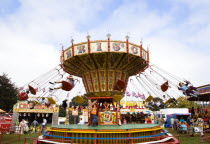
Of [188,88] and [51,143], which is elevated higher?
[188,88]

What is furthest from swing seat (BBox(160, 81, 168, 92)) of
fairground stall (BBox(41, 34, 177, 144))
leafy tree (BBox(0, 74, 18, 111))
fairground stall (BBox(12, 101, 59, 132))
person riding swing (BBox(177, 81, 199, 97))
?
leafy tree (BBox(0, 74, 18, 111))

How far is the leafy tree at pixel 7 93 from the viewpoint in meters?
27.7

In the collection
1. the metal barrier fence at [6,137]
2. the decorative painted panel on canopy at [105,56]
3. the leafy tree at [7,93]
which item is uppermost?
the decorative painted panel on canopy at [105,56]

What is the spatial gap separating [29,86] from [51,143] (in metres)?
4.22

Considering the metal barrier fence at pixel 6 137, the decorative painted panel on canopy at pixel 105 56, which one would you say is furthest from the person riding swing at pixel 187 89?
the metal barrier fence at pixel 6 137

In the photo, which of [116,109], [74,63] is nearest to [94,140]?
[116,109]

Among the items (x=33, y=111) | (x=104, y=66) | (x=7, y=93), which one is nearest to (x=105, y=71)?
(x=104, y=66)

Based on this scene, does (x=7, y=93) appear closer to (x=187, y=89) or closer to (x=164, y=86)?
(x=164, y=86)

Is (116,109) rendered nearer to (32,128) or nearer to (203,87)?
(203,87)

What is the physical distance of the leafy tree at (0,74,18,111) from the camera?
2770 cm

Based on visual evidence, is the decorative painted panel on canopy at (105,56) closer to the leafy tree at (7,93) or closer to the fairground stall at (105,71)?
the fairground stall at (105,71)

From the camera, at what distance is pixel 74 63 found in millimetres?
12805

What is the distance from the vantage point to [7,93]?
2831cm

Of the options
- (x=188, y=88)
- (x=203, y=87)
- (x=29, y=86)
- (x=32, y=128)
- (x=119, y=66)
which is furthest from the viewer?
(x=32, y=128)
